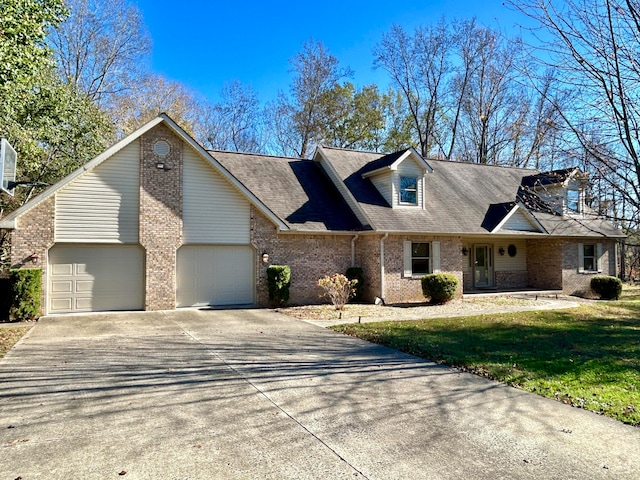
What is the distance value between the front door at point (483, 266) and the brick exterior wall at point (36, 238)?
677 inches

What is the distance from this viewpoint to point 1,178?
223 inches

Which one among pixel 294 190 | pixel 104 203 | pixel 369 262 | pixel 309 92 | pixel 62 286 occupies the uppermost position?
pixel 309 92

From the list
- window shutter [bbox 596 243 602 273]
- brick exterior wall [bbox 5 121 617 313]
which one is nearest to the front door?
brick exterior wall [bbox 5 121 617 313]

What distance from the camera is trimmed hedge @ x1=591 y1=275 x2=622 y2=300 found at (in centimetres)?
1919

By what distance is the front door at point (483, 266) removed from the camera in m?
21.2

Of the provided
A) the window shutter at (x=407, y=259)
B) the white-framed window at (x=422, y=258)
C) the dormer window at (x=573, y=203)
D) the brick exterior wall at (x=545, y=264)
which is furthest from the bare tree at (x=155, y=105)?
the dormer window at (x=573, y=203)

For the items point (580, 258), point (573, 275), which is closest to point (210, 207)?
point (573, 275)

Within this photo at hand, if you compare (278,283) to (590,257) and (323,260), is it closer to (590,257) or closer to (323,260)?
(323,260)

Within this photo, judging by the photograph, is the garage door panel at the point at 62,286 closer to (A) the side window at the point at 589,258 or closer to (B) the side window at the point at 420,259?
(B) the side window at the point at 420,259

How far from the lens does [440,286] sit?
16062 mm

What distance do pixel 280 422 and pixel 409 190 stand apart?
14525mm

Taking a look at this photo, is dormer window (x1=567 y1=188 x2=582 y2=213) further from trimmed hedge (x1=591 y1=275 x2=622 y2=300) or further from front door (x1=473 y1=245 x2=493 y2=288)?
trimmed hedge (x1=591 y1=275 x2=622 y2=300)

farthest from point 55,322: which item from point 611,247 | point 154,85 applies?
point 611,247

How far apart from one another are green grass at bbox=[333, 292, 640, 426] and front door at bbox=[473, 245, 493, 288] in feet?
22.4
